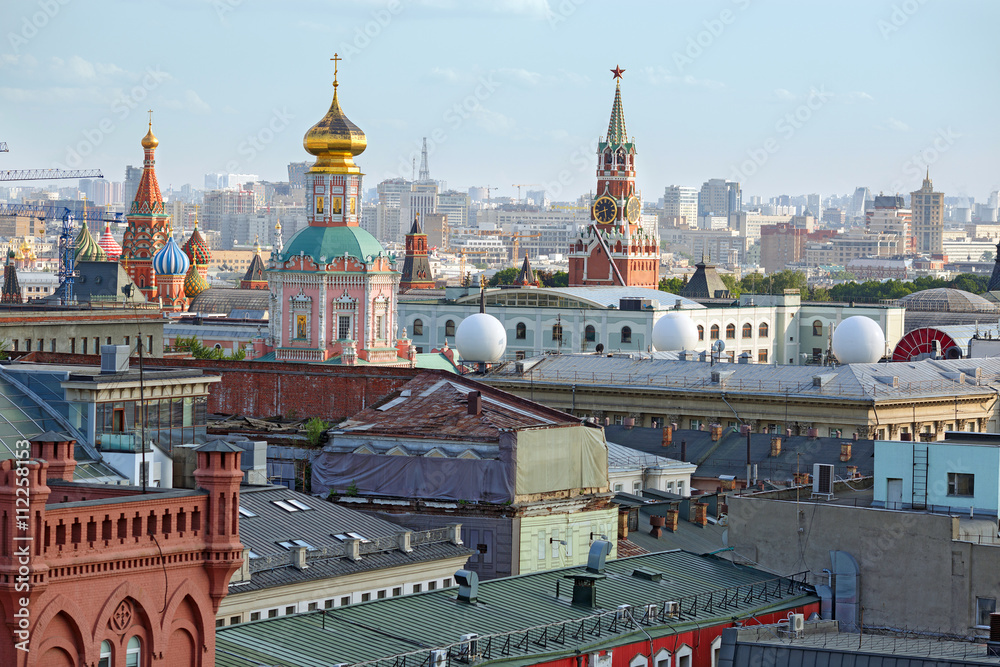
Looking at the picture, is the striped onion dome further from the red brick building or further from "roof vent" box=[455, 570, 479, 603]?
the red brick building

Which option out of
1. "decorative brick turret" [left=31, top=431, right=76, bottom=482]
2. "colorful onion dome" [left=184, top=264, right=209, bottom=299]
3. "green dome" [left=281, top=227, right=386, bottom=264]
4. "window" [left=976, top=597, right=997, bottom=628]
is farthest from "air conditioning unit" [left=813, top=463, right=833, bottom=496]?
"colorful onion dome" [left=184, top=264, right=209, bottom=299]

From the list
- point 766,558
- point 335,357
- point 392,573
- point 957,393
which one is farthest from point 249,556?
point 957,393

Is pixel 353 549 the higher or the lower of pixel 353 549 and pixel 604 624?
the higher

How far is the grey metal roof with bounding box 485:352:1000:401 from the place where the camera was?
294ft

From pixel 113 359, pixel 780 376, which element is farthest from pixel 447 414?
pixel 780 376

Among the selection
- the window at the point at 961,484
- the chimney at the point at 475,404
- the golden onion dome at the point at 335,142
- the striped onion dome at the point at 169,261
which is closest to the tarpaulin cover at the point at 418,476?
the chimney at the point at 475,404

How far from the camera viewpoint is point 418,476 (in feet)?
169

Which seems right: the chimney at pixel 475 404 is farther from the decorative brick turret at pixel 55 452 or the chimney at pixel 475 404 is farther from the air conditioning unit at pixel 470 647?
the decorative brick turret at pixel 55 452

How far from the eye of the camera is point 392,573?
137 feet

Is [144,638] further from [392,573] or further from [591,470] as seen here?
[591,470]

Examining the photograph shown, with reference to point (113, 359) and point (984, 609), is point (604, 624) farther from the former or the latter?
→ point (113, 359)

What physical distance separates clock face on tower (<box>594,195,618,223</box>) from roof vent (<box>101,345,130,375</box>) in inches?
5115

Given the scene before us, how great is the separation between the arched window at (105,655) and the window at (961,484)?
23.0 metres

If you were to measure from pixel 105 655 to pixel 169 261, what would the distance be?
148 meters
